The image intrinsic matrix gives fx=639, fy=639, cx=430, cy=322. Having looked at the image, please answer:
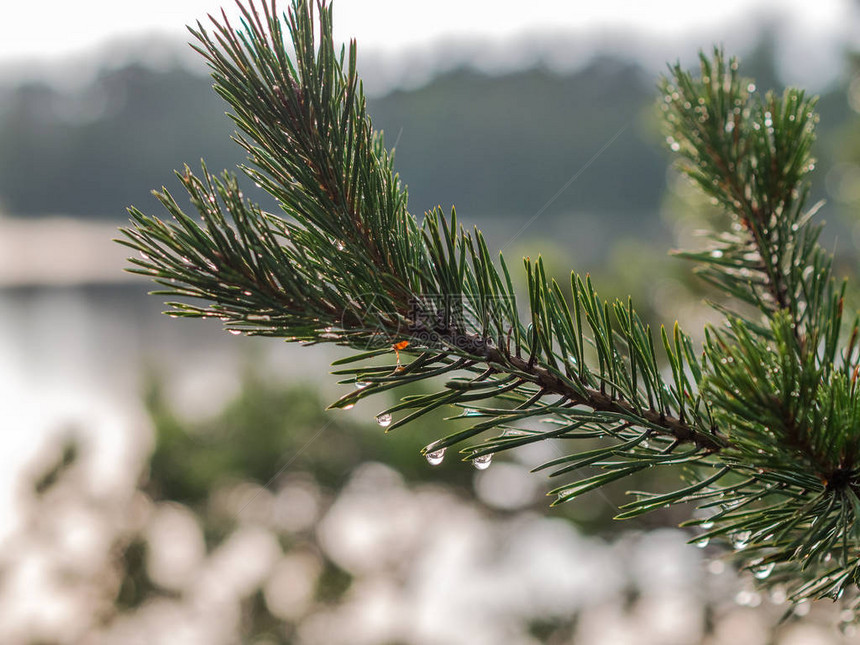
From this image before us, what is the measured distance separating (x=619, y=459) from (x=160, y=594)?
125 centimetres

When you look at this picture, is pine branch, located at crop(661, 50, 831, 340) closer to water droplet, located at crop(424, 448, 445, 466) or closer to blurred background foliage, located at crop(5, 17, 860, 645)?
water droplet, located at crop(424, 448, 445, 466)

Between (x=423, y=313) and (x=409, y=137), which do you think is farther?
(x=409, y=137)

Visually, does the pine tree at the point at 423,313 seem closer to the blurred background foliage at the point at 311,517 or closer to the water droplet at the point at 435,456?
the water droplet at the point at 435,456

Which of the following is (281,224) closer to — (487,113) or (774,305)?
(774,305)

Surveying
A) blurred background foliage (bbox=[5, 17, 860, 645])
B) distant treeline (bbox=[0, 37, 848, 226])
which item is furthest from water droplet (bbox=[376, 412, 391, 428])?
distant treeline (bbox=[0, 37, 848, 226])

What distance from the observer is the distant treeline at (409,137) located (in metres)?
4.78

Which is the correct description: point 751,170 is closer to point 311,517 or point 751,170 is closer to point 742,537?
point 742,537

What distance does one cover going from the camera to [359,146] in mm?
215

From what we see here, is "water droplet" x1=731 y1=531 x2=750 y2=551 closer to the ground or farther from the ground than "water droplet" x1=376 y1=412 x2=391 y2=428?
closer to the ground

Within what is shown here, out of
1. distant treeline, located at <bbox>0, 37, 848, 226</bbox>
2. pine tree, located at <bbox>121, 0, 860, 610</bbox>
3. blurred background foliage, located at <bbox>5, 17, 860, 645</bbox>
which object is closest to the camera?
pine tree, located at <bbox>121, 0, 860, 610</bbox>

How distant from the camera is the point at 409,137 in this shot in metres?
5.92

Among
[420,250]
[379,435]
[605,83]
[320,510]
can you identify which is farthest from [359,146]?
[605,83]

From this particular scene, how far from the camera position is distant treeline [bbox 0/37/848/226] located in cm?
478

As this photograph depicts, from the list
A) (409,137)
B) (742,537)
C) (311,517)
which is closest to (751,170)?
(742,537)
